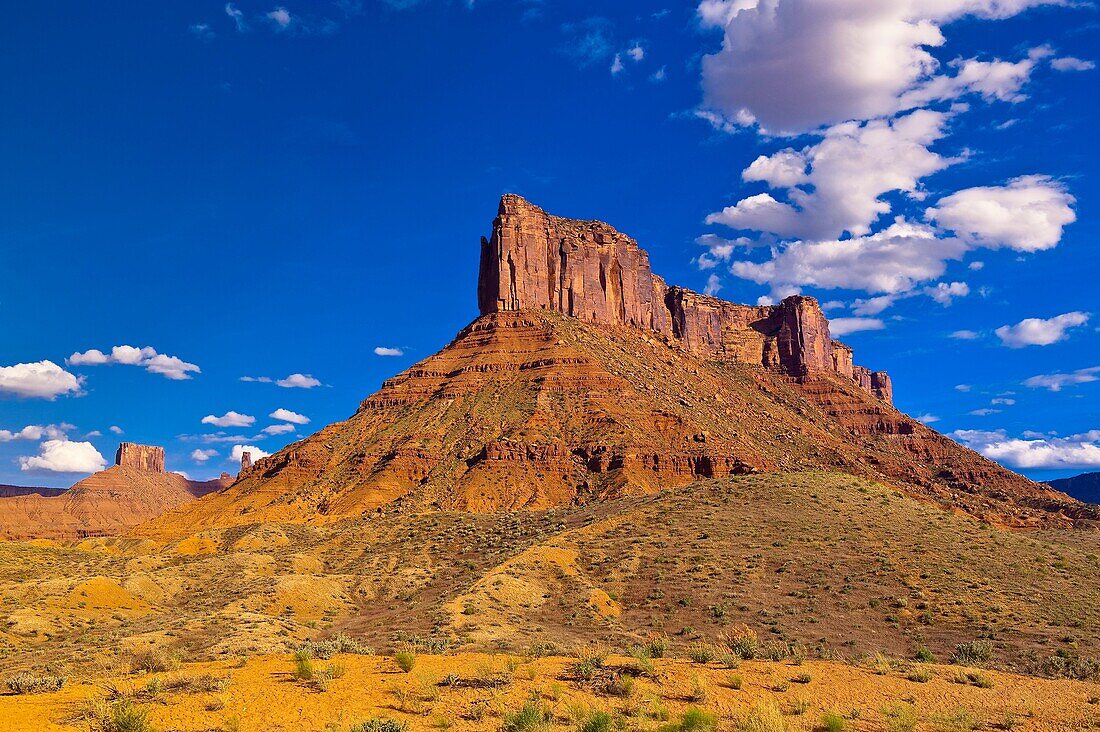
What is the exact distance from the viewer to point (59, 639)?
3167 cm

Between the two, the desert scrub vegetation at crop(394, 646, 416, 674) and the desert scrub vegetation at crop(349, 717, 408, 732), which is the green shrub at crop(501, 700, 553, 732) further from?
the desert scrub vegetation at crop(394, 646, 416, 674)

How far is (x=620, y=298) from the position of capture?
130m

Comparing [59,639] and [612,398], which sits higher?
[612,398]

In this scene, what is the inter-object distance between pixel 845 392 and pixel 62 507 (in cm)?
17587

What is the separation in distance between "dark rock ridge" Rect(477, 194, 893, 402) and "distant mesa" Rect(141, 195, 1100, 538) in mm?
361

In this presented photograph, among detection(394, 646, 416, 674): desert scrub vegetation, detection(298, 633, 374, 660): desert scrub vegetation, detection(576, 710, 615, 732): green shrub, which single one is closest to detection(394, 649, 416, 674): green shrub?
detection(394, 646, 416, 674): desert scrub vegetation

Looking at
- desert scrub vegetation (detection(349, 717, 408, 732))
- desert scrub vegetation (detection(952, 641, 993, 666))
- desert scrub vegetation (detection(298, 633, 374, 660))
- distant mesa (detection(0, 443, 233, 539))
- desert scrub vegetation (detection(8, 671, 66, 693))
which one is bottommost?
desert scrub vegetation (detection(952, 641, 993, 666))

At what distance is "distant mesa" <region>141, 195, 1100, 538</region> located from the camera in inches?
3105

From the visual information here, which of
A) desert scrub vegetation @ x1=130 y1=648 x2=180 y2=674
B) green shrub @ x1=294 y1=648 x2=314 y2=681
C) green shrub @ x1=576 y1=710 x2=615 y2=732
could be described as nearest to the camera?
green shrub @ x1=576 y1=710 x2=615 y2=732

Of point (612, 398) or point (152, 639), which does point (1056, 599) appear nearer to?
point (152, 639)

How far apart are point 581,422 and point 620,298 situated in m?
47.8

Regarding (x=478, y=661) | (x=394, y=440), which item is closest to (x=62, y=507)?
(x=394, y=440)

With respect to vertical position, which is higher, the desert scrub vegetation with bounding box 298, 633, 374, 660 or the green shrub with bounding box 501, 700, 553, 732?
the desert scrub vegetation with bounding box 298, 633, 374, 660

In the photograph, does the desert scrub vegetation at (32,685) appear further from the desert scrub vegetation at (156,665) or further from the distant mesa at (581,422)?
the distant mesa at (581,422)
